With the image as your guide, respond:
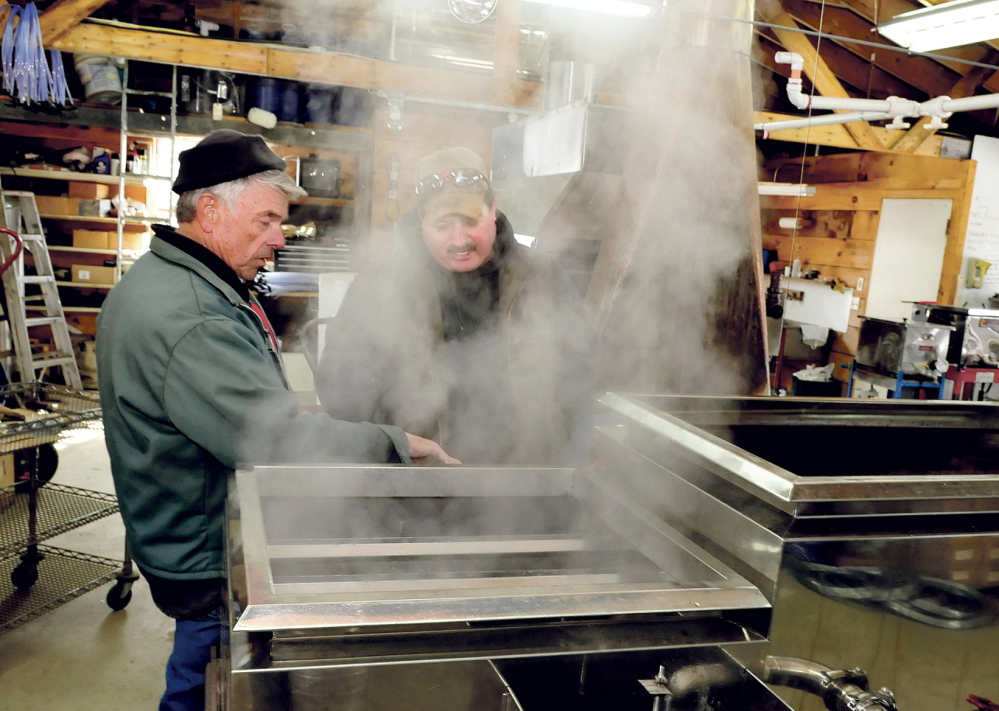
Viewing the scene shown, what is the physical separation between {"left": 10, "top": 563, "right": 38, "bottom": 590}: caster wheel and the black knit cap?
2.60 meters

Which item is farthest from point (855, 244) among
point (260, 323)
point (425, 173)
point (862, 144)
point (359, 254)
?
point (260, 323)

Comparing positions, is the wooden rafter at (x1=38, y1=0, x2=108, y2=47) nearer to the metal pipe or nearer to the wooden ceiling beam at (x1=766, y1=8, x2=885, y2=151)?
the wooden ceiling beam at (x1=766, y1=8, x2=885, y2=151)

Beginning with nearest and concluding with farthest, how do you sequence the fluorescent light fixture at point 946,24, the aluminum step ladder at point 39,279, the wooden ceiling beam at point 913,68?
1. the fluorescent light fixture at point 946,24
2. the aluminum step ladder at point 39,279
3. the wooden ceiling beam at point 913,68

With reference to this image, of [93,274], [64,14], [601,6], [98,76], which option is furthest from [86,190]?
[601,6]

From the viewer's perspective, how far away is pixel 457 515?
61.1 inches

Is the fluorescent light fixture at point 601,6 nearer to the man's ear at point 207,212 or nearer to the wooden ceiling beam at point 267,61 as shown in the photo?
the wooden ceiling beam at point 267,61

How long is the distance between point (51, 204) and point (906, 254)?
9815 millimetres

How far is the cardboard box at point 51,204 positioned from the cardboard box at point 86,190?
0.95 ft

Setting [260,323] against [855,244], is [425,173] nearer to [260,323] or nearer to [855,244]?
[260,323]

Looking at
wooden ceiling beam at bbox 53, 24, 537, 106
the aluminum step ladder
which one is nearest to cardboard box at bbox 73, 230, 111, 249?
the aluminum step ladder

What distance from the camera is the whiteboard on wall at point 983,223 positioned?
812cm

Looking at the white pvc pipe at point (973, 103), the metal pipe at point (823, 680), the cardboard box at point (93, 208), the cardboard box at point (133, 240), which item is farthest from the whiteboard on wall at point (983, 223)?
the cardboard box at point (93, 208)

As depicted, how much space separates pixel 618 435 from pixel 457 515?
0.39 m

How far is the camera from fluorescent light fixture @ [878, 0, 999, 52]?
4.01 metres
